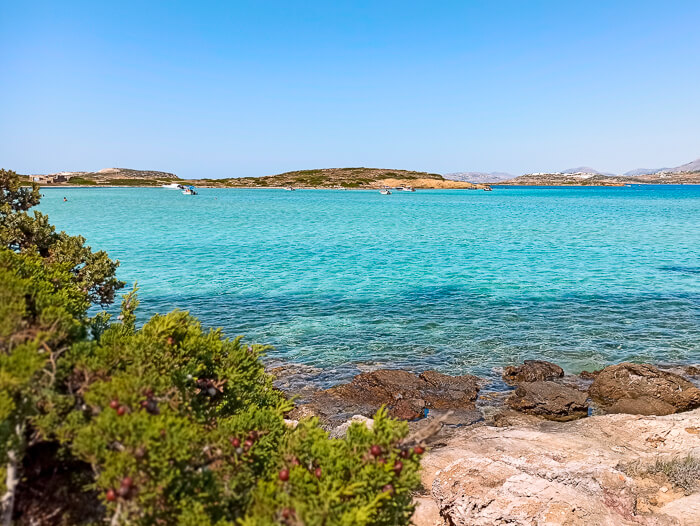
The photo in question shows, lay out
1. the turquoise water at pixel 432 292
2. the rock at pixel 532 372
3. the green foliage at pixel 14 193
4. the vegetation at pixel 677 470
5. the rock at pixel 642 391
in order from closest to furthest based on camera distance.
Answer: the vegetation at pixel 677 470 → the green foliage at pixel 14 193 → the rock at pixel 642 391 → the rock at pixel 532 372 → the turquoise water at pixel 432 292

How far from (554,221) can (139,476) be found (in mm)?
100571

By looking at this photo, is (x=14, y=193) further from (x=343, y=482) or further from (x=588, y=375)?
(x=588, y=375)

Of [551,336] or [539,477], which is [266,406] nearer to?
[539,477]

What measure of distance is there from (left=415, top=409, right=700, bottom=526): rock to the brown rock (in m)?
2.51

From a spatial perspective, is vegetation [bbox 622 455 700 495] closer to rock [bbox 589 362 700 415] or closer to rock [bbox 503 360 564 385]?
rock [bbox 589 362 700 415]

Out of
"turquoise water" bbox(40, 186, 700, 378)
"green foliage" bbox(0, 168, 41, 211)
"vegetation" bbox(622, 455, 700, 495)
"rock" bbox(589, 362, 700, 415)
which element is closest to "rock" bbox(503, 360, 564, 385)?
"turquoise water" bbox(40, 186, 700, 378)

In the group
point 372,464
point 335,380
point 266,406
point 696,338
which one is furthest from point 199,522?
point 696,338

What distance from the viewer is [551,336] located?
85.0ft

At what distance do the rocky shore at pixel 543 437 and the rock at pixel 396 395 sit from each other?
0.04 metres

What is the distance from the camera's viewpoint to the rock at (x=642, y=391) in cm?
1762

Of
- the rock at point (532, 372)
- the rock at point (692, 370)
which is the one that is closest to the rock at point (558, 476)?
the rock at point (532, 372)

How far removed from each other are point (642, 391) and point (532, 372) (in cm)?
415

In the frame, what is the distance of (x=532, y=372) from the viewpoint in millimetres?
20328

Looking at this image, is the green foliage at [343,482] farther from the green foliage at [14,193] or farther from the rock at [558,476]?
the green foliage at [14,193]
